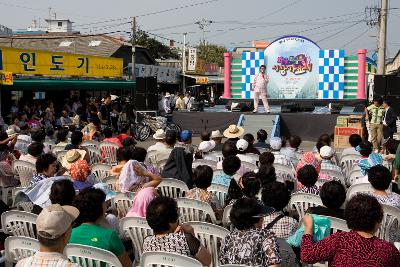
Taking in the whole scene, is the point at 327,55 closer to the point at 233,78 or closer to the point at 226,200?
the point at 233,78

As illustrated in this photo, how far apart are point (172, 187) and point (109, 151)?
3506mm

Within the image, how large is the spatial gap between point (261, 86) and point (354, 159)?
9238 mm

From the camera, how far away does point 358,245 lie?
269cm

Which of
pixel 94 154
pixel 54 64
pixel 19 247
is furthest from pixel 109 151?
pixel 54 64

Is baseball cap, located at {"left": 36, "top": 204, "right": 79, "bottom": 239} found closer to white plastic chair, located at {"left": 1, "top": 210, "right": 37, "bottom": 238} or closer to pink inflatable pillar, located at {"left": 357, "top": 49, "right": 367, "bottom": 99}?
white plastic chair, located at {"left": 1, "top": 210, "right": 37, "bottom": 238}

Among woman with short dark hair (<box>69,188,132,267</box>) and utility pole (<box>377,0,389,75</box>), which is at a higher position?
utility pole (<box>377,0,389,75</box>)

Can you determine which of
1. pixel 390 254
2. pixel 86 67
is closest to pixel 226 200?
pixel 390 254

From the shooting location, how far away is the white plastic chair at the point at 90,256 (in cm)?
326

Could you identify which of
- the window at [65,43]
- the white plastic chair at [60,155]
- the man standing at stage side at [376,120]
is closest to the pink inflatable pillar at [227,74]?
the man standing at stage side at [376,120]

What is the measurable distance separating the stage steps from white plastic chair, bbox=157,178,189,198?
10698mm

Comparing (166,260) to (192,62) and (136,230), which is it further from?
(192,62)

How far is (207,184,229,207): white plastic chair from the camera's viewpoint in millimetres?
5418

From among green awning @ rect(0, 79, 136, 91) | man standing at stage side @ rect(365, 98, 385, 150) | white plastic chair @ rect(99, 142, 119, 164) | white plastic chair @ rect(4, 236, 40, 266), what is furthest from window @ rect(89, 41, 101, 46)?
white plastic chair @ rect(4, 236, 40, 266)

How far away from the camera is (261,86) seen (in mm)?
16953
